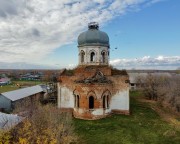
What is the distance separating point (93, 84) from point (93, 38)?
6.46 meters

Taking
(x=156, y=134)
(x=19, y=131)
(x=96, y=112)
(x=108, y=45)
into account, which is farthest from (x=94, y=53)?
(x=19, y=131)

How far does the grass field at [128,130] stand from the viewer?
19.5 meters

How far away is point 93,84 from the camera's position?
25609 millimetres

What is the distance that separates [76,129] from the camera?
72.7 ft

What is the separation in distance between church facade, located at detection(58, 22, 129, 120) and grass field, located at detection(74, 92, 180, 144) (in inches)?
60.2

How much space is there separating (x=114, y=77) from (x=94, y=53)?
3.99 metres

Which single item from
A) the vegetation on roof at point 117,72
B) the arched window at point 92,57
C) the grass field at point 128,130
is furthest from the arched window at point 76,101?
the vegetation on roof at point 117,72

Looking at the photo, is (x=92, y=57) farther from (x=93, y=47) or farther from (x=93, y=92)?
(x=93, y=92)

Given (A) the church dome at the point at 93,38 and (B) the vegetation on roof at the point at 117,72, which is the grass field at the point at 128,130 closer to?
(B) the vegetation on roof at the point at 117,72

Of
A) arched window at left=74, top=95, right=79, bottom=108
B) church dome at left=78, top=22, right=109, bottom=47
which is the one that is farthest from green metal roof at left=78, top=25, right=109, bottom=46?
arched window at left=74, top=95, right=79, bottom=108

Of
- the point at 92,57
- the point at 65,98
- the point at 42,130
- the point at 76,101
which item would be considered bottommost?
the point at 42,130

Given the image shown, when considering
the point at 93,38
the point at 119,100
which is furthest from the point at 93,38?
the point at 119,100

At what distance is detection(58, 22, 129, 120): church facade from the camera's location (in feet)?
84.4

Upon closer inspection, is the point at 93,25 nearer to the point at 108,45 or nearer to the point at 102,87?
the point at 108,45
